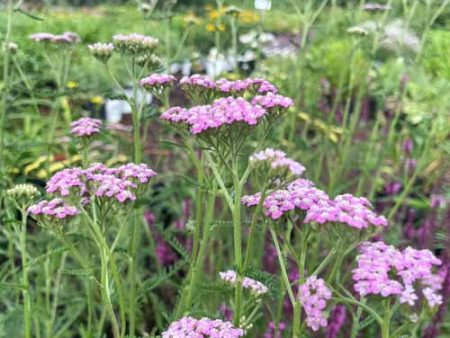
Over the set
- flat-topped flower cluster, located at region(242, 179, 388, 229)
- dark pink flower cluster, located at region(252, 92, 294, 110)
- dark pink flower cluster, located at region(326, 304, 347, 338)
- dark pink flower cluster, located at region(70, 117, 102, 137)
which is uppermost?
dark pink flower cluster, located at region(252, 92, 294, 110)

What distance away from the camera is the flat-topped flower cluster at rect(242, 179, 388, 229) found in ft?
4.60

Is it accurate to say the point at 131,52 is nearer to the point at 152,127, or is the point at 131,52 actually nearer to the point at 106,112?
the point at 152,127

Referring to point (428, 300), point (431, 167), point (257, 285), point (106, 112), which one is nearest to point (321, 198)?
point (428, 300)

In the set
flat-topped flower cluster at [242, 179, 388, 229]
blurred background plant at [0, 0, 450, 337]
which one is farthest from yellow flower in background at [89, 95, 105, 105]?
flat-topped flower cluster at [242, 179, 388, 229]

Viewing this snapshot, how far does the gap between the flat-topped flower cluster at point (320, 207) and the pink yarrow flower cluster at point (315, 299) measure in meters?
0.15

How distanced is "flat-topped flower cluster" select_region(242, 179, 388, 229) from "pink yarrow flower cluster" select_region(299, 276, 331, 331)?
0.15 m

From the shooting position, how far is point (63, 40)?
8.35 ft

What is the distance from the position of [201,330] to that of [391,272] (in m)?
0.41

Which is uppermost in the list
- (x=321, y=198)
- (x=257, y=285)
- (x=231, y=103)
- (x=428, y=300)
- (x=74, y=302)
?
(x=231, y=103)

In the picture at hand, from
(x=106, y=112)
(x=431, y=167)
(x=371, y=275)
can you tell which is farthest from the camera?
(x=106, y=112)

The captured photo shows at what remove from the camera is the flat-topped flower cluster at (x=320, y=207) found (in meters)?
1.40

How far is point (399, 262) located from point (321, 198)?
0.21 metres

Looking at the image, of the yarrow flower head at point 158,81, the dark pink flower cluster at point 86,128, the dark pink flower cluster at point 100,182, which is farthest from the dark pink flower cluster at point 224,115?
the dark pink flower cluster at point 86,128

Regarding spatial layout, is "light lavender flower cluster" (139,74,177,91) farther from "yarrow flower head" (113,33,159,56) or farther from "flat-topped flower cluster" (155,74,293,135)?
"yarrow flower head" (113,33,159,56)
